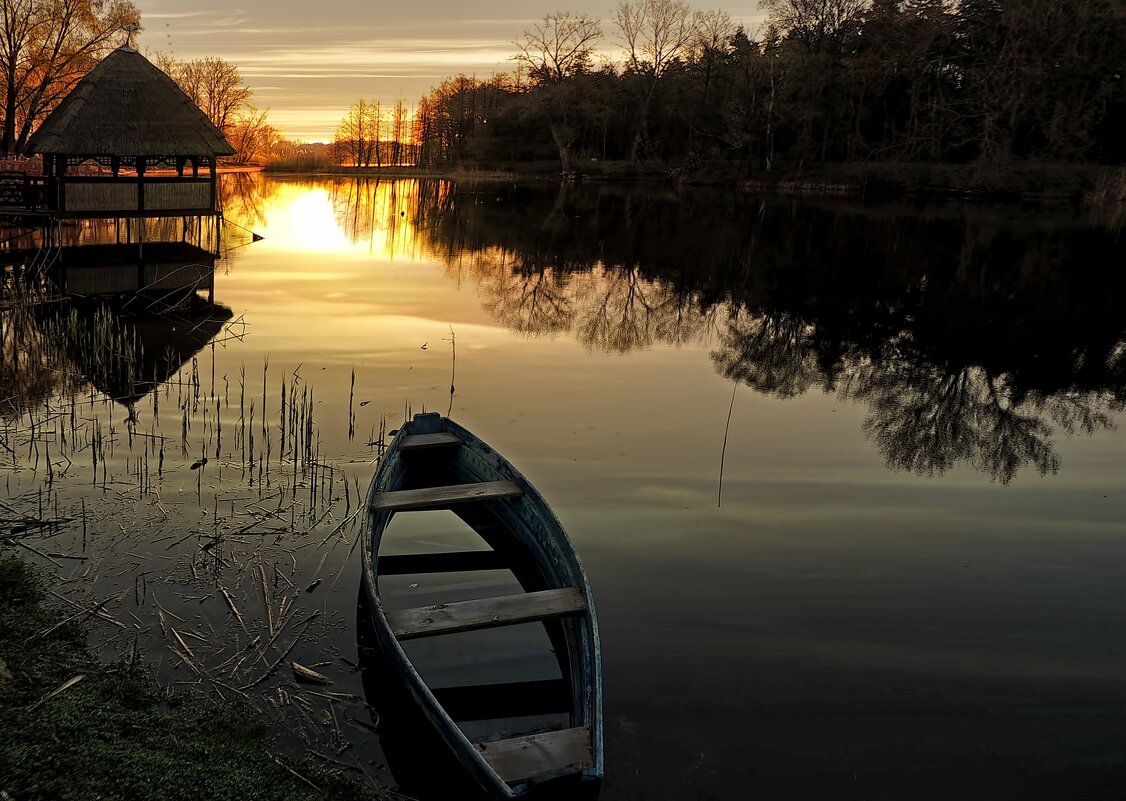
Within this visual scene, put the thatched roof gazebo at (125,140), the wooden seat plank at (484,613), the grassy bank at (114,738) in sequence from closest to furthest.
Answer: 1. the grassy bank at (114,738)
2. the wooden seat plank at (484,613)
3. the thatched roof gazebo at (125,140)

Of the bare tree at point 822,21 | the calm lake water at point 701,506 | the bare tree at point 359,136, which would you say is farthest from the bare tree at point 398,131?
the calm lake water at point 701,506

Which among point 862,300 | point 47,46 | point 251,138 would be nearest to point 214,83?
point 251,138

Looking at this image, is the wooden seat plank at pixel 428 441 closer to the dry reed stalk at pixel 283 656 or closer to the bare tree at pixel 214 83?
the dry reed stalk at pixel 283 656

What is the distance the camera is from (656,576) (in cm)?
809

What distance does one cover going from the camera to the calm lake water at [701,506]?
6.07 metres

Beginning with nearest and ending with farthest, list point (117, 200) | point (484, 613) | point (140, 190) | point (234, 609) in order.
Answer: point (484, 613) < point (234, 609) < point (140, 190) < point (117, 200)

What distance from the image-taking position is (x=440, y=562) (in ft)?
26.9

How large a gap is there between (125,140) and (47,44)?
23487 mm

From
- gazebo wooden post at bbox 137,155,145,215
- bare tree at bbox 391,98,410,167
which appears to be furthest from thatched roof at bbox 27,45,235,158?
bare tree at bbox 391,98,410,167

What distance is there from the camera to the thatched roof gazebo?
83.8 feet

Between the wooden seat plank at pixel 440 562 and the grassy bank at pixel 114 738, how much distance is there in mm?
2309

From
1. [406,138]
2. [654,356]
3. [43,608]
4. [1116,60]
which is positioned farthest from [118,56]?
[406,138]

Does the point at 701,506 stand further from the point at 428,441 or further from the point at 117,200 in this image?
the point at 117,200

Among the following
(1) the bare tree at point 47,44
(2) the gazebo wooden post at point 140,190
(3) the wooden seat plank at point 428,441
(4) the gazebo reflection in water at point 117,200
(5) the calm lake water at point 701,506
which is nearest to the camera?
(5) the calm lake water at point 701,506
